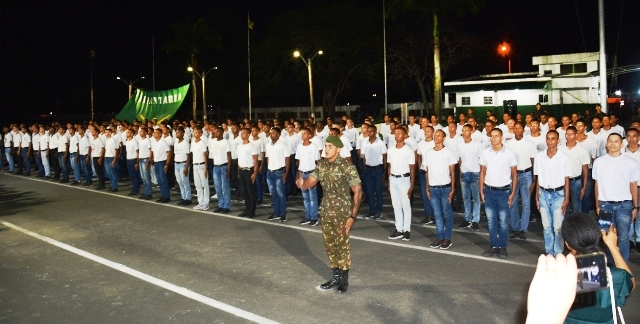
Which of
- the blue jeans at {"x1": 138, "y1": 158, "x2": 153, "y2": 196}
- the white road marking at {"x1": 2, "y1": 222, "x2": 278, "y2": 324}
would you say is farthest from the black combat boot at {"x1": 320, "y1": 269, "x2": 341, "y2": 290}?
the blue jeans at {"x1": 138, "y1": 158, "x2": 153, "y2": 196}

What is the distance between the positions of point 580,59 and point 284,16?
2686 cm

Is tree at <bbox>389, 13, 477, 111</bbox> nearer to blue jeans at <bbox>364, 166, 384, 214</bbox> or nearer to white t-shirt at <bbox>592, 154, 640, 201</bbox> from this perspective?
blue jeans at <bbox>364, 166, 384, 214</bbox>

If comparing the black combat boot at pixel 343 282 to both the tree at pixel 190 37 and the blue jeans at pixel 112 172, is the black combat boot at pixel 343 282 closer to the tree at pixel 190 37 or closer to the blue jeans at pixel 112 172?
the blue jeans at pixel 112 172

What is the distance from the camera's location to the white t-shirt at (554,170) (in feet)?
28.3

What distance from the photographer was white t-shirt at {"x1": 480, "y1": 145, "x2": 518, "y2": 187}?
9.09 meters

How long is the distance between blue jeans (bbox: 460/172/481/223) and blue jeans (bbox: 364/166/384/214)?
1.77 m

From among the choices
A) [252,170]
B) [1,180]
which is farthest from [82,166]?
[252,170]

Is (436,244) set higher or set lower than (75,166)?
lower

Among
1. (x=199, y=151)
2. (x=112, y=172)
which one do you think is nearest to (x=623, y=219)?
(x=199, y=151)

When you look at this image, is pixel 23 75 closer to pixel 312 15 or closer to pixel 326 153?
pixel 312 15

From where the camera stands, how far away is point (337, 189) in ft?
24.4

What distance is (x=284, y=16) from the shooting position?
5994 cm

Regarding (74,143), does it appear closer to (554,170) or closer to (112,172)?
(112,172)

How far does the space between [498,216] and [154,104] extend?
24.1m
